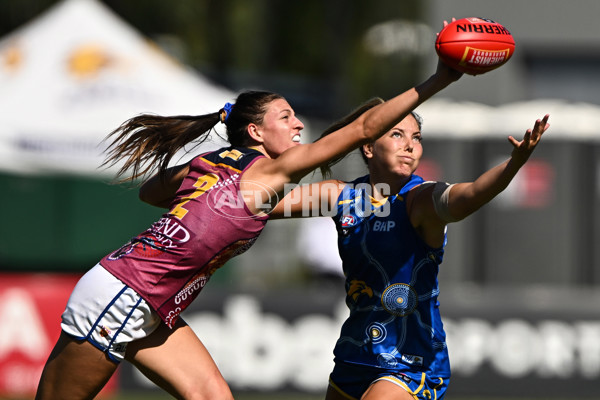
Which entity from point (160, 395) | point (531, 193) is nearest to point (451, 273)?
point (531, 193)

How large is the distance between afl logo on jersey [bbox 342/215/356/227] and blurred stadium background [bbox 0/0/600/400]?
4.50 metres

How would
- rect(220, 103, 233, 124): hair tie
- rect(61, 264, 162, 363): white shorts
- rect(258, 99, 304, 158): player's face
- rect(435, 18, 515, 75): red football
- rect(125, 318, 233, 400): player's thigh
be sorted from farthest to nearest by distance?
1. rect(220, 103, 233, 124): hair tie
2. rect(258, 99, 304, 158): player's face
3. rect(125, 318, 233, 400): player's thigh
4. rect(61, 264, 162, 363): white shorts
5. rect(435, 18, 515, 75): red football

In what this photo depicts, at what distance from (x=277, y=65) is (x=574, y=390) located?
1581cm

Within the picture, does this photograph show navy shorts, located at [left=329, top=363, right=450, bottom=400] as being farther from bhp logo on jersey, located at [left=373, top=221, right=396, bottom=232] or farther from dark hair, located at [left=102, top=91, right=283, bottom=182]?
dark hair, located at [left=102, top=91, right=283, bottom=182]

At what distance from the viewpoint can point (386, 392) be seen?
4234 millimetres

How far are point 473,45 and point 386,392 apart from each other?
60.1 inches

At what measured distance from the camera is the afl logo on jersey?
14.8 feet

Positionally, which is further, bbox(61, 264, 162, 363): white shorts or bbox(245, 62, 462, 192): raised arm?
bbox(61, 264, 162, 363): white shorts

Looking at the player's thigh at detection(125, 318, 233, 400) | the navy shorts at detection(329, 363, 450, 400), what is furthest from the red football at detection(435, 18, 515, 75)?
the player's thigh at detection(125, 318, 233, 400)

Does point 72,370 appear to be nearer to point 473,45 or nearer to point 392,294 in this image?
point 392,294

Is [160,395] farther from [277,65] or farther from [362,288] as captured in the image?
[277,65]

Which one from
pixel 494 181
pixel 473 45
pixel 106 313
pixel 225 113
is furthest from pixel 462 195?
pixel 106 313

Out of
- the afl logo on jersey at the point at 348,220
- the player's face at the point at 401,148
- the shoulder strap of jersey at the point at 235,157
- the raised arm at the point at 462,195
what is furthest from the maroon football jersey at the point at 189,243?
the raised arm at the point at 462,195

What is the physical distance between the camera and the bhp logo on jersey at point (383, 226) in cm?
441
